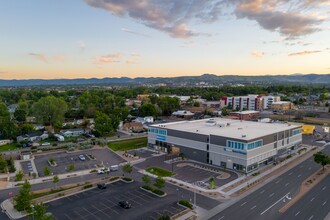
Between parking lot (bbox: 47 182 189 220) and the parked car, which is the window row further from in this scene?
parking lot (bbox: 47 182 189 220)

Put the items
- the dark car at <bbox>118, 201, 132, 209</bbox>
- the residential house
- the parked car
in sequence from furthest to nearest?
the residential house
the parked car
the dark car at <bbox>118, 201, 132, 209</bbox>

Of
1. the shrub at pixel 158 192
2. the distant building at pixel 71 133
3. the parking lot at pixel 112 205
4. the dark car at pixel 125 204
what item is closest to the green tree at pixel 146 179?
the parking lot at pixel 112 205

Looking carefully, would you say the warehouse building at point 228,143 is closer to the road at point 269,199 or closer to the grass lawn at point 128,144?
the grass lawn at point 128,144

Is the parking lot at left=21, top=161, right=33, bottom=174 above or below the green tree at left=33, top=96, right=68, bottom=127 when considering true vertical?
below

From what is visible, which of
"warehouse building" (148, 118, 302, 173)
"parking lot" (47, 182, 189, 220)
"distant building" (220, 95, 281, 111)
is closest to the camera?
"parking lot" (47, 182, 189, 220)

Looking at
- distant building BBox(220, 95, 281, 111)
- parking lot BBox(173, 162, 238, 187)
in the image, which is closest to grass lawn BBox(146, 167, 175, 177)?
parking lot BBox(173, 162, 238, 187)

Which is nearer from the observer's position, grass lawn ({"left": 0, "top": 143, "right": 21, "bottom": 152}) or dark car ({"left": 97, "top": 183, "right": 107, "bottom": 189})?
dark car ({"left": 97, "top": 183, "right": 107, "bottom": 189})
